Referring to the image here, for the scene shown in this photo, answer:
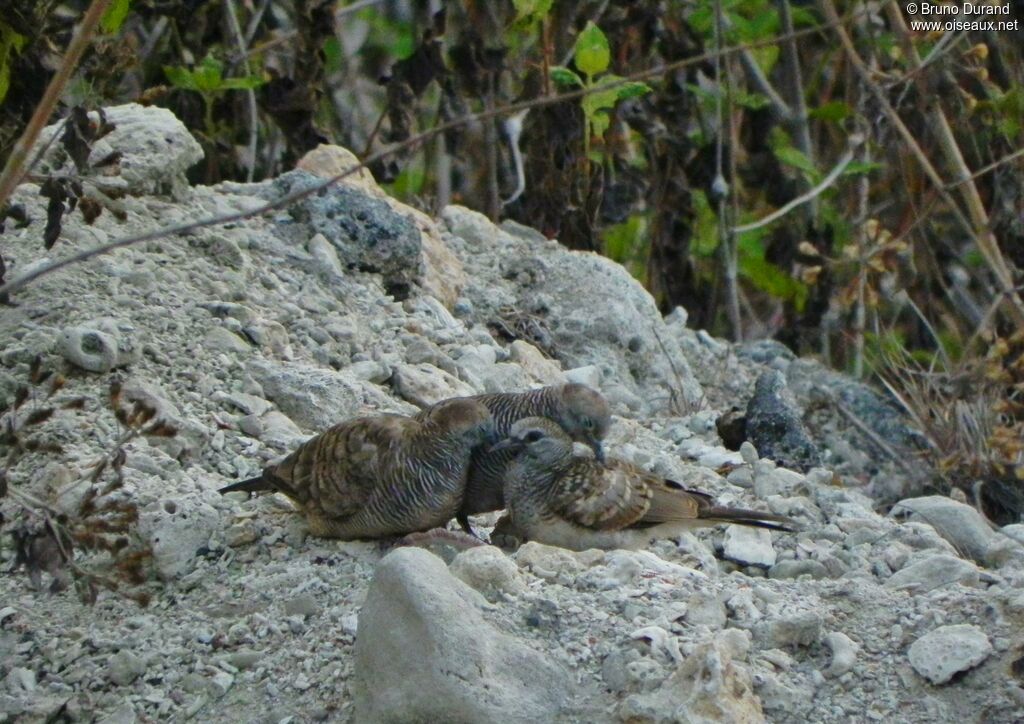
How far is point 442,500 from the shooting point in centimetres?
436

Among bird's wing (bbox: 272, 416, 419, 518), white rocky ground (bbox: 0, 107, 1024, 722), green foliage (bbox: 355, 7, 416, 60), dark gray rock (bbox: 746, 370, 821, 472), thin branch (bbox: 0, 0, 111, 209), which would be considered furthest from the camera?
green foliage (bbox: 355, 7, 416, 60)

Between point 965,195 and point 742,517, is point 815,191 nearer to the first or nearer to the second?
point 965,195

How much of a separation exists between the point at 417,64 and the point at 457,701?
457cm

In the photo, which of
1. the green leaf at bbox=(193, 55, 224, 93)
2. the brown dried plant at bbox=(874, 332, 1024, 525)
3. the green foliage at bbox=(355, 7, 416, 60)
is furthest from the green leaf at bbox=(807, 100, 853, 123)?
the green leaf at bbox=(193, 55, 224, 93)

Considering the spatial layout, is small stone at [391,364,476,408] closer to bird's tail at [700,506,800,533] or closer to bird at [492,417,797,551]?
bird at [492,417,797,551]

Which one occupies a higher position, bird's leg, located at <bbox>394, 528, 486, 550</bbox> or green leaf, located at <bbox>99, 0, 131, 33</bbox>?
green leaf, located at <bbox>99, 0, 131, 33</bbox>

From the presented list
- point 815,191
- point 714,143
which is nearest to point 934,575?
point 815,191

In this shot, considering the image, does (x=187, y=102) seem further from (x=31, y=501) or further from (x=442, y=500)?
(x=31, y=501)

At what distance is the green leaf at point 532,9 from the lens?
21.9 ft

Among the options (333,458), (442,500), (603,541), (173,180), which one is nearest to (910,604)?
(603,541)

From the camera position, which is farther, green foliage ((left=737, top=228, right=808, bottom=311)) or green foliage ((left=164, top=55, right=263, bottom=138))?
green foliage ((left=737, top=228, right=808, bottom=311))

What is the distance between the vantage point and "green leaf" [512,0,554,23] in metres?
6.67

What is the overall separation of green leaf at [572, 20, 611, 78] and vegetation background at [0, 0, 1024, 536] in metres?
0.01

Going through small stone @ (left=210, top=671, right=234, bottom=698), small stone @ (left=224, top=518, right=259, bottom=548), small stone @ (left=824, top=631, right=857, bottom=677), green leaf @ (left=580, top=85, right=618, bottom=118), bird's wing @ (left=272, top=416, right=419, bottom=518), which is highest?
green leaf @ (left=580, top=85, right=618, bottom=118)
